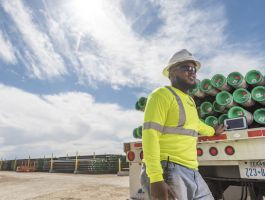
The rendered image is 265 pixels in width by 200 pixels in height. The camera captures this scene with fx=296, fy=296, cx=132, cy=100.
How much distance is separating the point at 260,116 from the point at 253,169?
2.47 ft

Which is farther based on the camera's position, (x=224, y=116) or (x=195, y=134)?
(x=224, y=116)

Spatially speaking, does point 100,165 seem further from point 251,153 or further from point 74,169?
point 251,153

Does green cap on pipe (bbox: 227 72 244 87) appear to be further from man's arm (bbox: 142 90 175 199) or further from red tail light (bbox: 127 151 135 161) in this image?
man's arm (bbox: 142 90 175 199)

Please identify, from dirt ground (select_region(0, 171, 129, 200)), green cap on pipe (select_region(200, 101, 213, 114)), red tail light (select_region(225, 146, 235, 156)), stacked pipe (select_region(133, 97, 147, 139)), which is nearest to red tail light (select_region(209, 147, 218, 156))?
red tail light (select_region(225, 146, 235, 156))

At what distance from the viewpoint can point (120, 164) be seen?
20.5 meters

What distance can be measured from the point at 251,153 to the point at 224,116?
923mm

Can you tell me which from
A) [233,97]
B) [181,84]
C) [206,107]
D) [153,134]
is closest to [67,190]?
[206,107]

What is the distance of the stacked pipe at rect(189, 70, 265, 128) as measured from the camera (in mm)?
3746

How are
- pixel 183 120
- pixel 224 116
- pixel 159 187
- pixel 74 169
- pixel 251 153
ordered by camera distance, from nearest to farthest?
pixel 159 187 < pixel 183 120 < pixel 251 153 < pixel 224 116 < pixel 74 169

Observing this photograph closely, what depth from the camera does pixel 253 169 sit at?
321cm

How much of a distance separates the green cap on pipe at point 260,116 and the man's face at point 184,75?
149 centimetres

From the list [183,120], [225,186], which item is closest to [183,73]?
[183,120]

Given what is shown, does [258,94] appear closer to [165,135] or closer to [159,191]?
[165,135]

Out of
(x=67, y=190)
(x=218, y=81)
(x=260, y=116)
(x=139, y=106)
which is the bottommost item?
(x=67, y=190)
